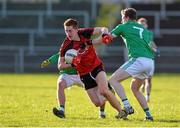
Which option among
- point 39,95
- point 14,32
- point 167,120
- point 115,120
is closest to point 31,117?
point 115,120

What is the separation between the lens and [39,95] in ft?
72.0

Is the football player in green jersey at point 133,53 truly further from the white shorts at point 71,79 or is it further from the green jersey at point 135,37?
the white shorts at point 71,79

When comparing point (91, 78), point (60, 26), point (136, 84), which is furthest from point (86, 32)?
point (60, 26)

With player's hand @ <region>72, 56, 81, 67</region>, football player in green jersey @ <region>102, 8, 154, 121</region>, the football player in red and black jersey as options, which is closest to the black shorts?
the football player in red and black jersey

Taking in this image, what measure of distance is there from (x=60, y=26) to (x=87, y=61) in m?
26.0

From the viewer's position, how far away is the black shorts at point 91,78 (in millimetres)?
14453

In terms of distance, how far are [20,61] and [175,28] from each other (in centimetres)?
834

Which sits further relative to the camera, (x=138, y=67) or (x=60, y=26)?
(x=60, y=26)

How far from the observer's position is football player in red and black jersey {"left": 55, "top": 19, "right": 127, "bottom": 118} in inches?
565

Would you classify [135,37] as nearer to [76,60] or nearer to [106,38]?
[106,38]

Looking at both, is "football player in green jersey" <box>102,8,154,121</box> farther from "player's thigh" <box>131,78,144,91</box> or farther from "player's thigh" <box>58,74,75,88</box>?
"player's thigh" <box>58,74,75,88</box>

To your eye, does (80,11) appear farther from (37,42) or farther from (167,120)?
(167,120)

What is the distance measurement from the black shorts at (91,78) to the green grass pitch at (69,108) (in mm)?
641

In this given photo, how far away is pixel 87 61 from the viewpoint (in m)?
14.4
